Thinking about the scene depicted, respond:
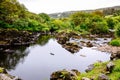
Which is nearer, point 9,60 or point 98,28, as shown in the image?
point 9,60

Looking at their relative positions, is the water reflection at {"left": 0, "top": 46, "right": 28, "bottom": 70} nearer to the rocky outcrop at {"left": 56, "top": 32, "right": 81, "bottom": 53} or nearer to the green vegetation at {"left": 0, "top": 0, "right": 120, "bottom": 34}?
the rocky outcrop at {"left": 56, "top": 32, "right": 81, "bottom": 53}

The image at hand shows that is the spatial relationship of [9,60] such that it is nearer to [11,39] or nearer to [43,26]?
[11,39]

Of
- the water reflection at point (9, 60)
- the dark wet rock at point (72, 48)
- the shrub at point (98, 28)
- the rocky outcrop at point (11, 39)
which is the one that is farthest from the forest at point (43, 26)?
the dark wet rock at point (72, 48)

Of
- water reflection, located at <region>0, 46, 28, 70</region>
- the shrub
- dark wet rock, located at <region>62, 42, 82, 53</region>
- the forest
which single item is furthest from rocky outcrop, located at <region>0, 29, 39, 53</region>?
the shrub

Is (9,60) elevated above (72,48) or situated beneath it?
elevated above

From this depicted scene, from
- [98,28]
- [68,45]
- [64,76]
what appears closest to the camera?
[64,76]

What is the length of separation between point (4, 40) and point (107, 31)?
5764 cm

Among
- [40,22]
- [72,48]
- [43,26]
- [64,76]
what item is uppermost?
[64,76]

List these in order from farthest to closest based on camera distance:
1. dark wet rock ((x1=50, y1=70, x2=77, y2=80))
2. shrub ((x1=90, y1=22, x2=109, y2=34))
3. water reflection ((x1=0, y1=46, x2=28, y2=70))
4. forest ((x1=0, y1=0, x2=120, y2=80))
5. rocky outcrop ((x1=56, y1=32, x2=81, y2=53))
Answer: shrub ((x1=90, y1=22, x2=109, y2=34))
forest ((x1=0, y1=0, x2=120, y2=80))
rocky outcrop ((x1=56, y1=32, x2=81, y2=53))
water reflection ((x1=0, y1=46, x2=28, y2=70))
dark wet rock ((x1=50, y1=70, x2=77, y2=80))

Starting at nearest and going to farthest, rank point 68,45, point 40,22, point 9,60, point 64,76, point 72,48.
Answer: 1. point 64,76
2. point 9,60
3. point 72,48
4. point 68,45
5. point 40,22

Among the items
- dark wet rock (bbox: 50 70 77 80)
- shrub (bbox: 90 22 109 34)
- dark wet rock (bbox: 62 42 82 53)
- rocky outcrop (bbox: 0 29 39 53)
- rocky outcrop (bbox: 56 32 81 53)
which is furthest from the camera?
shrub (bbox: 90 22 109 34)

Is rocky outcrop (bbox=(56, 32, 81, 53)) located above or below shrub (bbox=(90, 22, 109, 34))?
above

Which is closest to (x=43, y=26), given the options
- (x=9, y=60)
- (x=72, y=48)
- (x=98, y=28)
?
(x=98, y=28)

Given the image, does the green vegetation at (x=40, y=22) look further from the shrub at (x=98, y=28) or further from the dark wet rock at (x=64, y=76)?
the dark wet rock at (x=64, y=76)
